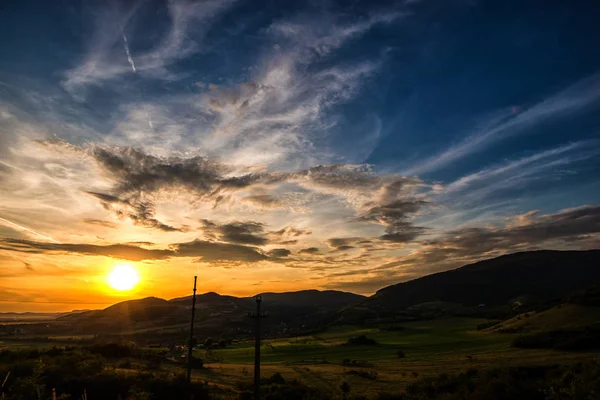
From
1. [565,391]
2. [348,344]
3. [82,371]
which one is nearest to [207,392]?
[82,371]

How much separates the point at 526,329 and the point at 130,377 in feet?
265

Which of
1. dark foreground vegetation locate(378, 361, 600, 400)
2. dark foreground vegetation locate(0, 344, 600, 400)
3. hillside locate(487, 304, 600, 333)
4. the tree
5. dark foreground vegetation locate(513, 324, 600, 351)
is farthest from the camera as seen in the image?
hillside locate(487, 304, 600, 333)

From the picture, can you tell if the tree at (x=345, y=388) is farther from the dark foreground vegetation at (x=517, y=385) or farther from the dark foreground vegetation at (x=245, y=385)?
the dark foreground vegetation at (x=517, y=385)

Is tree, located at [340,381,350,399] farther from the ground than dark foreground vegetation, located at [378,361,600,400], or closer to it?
closer to it

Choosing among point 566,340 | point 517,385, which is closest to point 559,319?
point 566,340

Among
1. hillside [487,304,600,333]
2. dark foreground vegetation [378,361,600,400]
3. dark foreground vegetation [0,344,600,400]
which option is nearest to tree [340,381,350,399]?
dark foreground vegetation [0,344,600,400]

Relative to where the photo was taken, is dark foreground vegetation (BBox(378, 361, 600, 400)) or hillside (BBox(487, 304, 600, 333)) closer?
dark foreground vegetation (BBox(378, 361, 600, 400))

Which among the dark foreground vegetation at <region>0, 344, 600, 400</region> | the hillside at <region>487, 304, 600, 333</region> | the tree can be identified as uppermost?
the hillside at <region>487, 304, 600, 333</region>

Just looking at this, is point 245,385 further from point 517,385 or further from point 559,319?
point 559,319

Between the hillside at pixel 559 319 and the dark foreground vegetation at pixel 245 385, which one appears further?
Result: the hillside at pixel 559 319

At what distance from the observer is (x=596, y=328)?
2126 inches

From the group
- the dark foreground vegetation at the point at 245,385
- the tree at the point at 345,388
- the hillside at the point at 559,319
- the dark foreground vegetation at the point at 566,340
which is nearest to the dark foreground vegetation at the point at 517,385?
the dark foreground vegetation at the point at 245,385

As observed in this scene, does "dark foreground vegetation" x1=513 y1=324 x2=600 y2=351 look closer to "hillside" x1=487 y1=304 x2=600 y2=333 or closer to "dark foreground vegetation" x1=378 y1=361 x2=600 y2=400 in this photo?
"hillside" x1=487 y1=304 x2=600 y2=333

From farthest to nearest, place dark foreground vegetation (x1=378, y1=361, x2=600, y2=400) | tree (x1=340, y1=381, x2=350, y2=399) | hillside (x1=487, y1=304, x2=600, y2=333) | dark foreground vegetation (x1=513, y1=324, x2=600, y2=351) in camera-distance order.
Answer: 1. hillside (x1=487, y1=304, x2=600, y2=333)
2. dark foreground vegetation (x1=513, y1=324, x2=600, y2=351)
3. tree (x1=340, y1=381, x2=350, y2=399)
4. dark foreground vegetation (x1=378, y1=361, x2=600, y2=400)
